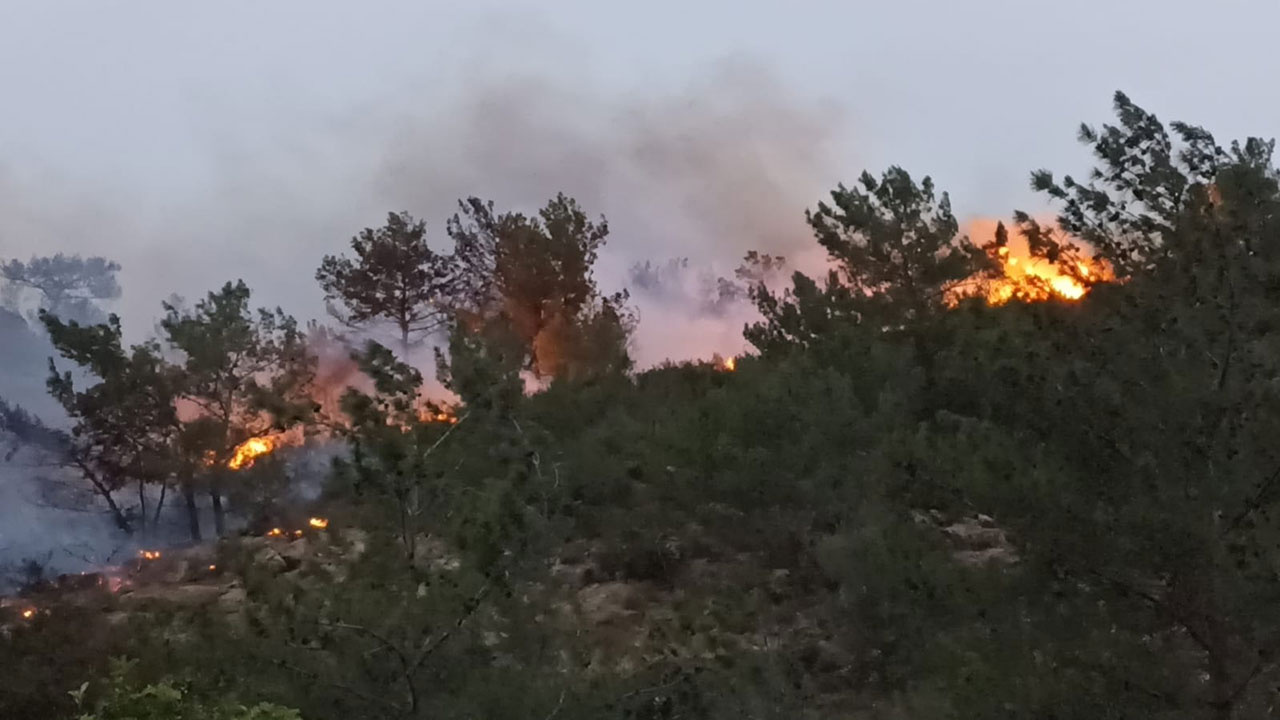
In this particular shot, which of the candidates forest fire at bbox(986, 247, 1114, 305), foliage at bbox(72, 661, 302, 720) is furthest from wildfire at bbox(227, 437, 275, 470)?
forest fire at bbox(986, 247, 1114, 305)

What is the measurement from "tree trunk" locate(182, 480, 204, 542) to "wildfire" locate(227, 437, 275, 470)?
126cm

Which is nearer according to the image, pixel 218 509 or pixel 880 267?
pixel 880 267

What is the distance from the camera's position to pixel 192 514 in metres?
19.2

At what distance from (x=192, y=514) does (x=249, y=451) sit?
1.98m

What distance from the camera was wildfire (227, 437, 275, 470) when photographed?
17.7 metres

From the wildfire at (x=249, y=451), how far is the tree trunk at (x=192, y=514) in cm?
126

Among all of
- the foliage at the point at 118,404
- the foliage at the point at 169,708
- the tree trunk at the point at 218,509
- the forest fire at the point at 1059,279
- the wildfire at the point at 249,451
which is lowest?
the foliage at the point at 169,708

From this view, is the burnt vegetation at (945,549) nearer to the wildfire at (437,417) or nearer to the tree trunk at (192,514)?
the wildfire at (437,417)

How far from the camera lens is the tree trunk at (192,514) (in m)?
18.8

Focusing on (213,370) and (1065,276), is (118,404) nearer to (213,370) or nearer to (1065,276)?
(213,370)

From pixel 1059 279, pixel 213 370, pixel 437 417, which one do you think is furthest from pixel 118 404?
pixel 1059 279

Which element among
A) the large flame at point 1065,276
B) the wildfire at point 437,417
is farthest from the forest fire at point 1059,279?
the wildfire at point 437,417

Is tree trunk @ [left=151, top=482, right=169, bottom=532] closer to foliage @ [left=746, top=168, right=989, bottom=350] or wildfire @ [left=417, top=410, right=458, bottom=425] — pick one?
foliage @ [left=746, top=168, right=989, bottom=350]

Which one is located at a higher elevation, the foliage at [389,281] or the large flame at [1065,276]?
the foliage at [389,281]
